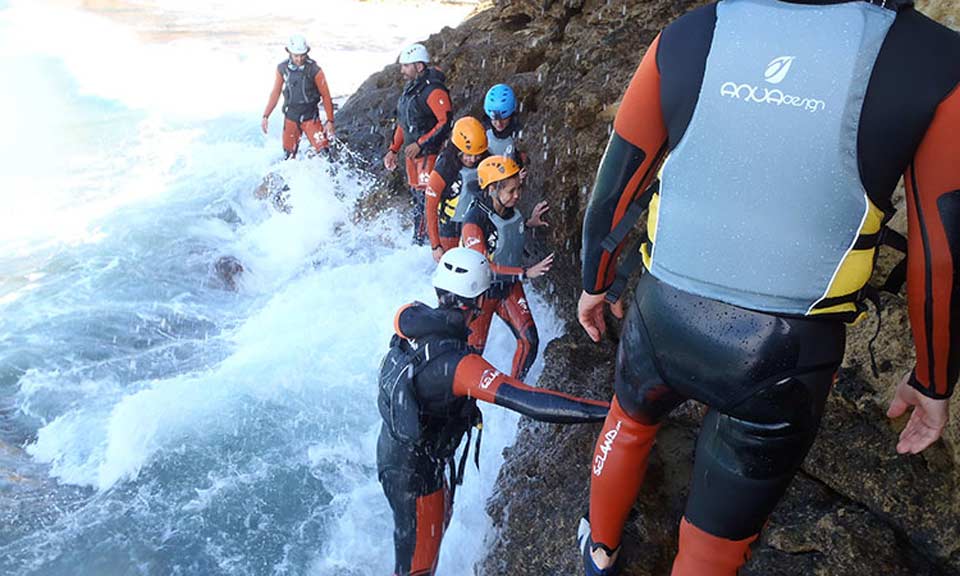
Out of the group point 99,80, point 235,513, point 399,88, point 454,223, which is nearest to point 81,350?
point 235,513

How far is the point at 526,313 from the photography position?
5.46 metres

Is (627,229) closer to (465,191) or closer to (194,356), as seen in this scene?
(465,191)

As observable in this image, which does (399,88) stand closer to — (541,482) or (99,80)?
(541,482)

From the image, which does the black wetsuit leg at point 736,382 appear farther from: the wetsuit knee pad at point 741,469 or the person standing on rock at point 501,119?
the person standing on rock at point 501,119

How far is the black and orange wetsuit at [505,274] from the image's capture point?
516cm

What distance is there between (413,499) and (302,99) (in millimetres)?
7517

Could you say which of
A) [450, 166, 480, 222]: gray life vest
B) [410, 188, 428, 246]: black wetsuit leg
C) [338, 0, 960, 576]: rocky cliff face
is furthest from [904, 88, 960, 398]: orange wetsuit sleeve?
[410, 188, 428, 246]: black wetsuit leg

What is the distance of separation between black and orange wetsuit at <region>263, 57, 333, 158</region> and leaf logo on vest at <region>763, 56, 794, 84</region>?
8636 millimetres

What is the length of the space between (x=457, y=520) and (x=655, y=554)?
193cm

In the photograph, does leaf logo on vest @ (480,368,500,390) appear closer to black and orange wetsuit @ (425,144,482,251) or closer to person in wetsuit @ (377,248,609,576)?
person in wetsuit @ (377,248,609,576)

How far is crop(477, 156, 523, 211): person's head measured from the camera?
501 centimetres

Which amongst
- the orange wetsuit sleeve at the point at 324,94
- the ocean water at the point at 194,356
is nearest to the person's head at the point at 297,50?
the orange wetsuit sleeve at the point at 324,94

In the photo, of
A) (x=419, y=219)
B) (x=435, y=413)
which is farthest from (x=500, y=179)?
(x=419, y=219)

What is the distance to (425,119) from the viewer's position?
7.94m
